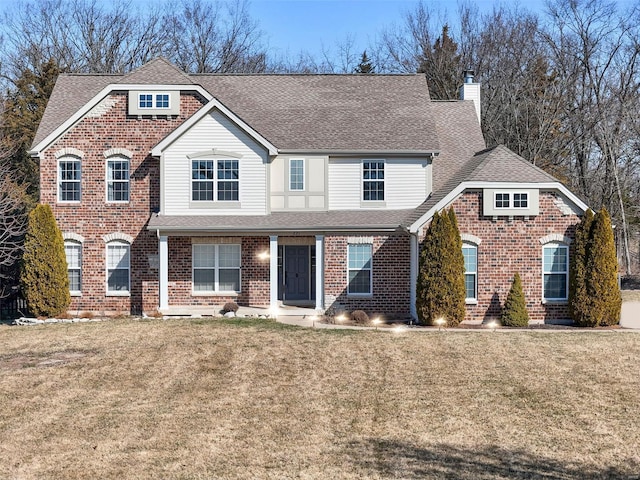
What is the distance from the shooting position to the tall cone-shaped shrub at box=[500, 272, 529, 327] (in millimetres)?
24266

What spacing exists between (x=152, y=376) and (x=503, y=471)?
865 cm

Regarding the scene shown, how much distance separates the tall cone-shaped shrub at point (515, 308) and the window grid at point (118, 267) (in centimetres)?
1261

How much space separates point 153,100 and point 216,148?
288 centimetres

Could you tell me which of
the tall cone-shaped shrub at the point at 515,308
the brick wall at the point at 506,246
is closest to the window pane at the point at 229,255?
the brick wall at the point at 506,246

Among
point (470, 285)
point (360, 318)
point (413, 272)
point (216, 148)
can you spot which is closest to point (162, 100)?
point (216, 148)

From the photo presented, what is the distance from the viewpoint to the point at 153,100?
26.9 meters

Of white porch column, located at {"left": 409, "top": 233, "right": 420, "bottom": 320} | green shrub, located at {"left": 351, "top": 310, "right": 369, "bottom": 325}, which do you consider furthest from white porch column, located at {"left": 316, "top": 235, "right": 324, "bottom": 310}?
white porch column, located at {"left": 409, "top": 233, "right": 420, "bottom": 320}

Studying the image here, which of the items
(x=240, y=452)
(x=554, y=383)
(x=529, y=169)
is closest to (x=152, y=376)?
(x=240, y=452)

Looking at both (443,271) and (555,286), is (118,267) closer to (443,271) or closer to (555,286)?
(443,271)

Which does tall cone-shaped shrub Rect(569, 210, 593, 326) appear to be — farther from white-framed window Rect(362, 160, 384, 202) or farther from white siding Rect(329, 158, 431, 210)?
white-framed window Rect(362, 160, 384, 202)

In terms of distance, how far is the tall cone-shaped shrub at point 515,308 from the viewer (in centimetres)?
2427

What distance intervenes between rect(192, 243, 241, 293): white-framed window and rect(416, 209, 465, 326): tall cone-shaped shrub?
22.2 feet

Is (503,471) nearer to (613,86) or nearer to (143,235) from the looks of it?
(143,235)

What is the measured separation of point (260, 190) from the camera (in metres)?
26.6
